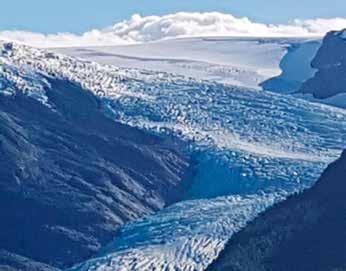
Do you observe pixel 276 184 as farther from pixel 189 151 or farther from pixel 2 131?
pixel 2 131

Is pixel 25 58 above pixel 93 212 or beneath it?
above

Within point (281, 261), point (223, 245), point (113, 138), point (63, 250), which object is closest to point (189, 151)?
point (113, 138)

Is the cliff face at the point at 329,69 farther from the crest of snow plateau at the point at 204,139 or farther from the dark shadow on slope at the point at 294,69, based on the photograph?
the crest of snow plateau at the point at 204,139

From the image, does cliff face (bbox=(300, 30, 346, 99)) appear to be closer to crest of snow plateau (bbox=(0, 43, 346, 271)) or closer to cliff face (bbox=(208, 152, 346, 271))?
crest of snow plateau (bbox=(0, 43, 346, 271))

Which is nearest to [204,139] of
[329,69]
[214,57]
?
[329,69]

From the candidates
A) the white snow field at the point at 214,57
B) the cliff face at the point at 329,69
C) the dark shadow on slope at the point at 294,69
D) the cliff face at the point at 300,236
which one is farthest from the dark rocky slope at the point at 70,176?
the dark shadow on slope at the point at 294,69

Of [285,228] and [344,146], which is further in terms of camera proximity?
[344,146]
